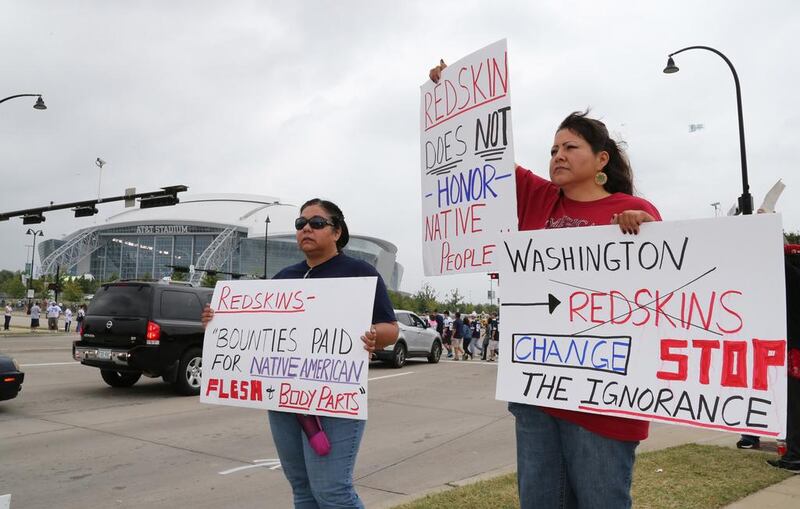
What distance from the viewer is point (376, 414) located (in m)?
8.73

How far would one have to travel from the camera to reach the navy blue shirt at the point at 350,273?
2.97m

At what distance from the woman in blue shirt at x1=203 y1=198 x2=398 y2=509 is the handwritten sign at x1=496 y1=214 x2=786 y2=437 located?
694 millimetres

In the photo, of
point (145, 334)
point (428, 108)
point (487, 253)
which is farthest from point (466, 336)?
point (487, 253)

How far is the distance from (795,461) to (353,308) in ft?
14.4

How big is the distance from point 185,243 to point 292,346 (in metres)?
109

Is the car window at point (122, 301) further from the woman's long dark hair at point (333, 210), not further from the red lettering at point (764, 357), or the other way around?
the red lettering at point (764, 357)

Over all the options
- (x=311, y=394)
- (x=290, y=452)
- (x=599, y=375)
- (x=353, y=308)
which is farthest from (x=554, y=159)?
(x=290, y=452)

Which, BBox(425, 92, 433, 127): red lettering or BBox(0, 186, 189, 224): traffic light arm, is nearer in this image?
BBox(425, 92, 433, 127): red lettering

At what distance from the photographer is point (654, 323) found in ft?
7.31

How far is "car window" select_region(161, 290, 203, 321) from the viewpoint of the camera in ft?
33.3

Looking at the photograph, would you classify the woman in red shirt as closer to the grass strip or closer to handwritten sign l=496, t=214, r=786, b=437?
handwritten sign l=496, t=214, r=786, b=437

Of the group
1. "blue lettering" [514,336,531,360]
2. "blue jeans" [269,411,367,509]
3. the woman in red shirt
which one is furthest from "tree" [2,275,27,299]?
the woman in red shirt

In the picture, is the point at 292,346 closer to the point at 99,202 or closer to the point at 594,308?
the point at 594,308

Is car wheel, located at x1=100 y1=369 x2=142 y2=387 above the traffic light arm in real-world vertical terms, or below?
below
